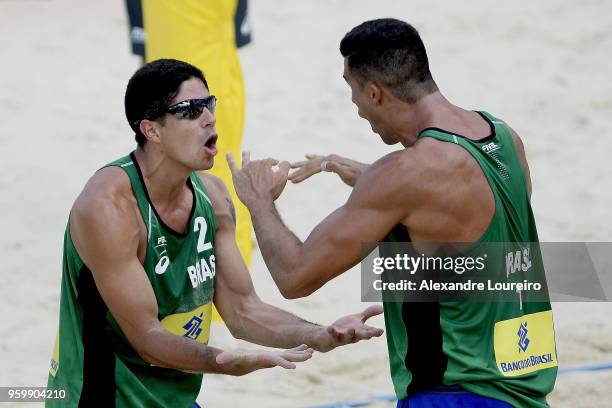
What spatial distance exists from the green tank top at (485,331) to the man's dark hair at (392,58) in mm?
199

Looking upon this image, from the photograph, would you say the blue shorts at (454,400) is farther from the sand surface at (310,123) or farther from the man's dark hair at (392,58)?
the sand surface at (310,123)

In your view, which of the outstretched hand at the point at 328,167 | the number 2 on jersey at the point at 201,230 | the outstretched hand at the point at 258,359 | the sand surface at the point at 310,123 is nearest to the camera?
the outstretched hand at the point at 258,359

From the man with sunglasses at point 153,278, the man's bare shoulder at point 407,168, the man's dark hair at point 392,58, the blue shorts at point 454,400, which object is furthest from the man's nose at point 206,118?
the blue shorts at point 454,400

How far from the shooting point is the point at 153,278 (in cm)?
376

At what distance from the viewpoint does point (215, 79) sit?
6.40m

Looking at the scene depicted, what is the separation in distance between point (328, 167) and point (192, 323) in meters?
0.82

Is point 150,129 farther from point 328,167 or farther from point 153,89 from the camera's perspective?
point 328,167

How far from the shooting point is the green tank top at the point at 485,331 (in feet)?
11.6

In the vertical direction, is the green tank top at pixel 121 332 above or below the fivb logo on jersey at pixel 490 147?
below

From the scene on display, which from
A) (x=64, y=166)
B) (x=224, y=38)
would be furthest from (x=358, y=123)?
(x=224, y=38)

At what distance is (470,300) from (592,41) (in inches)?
361

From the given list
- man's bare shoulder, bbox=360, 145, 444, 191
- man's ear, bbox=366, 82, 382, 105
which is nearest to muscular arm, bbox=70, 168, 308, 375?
man's bare shoulder, bbox=360, 145, 444, 191

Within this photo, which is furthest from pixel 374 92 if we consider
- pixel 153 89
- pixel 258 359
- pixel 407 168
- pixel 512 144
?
pixel 258 359

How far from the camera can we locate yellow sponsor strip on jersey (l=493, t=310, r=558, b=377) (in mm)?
3586
